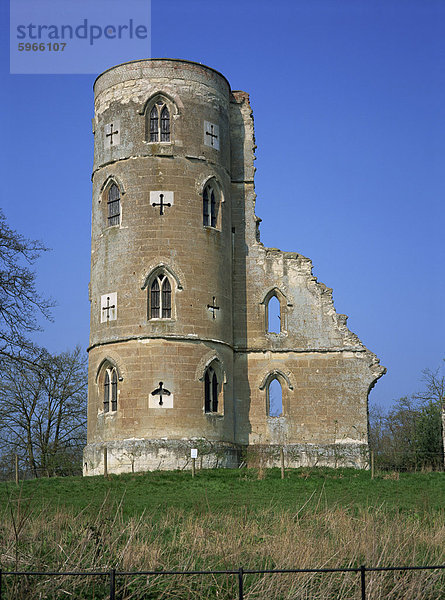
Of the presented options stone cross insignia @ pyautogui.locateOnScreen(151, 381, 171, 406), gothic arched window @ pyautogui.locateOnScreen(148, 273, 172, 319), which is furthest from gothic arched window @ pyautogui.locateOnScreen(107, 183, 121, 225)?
stone cross insignia @ pyautogui.locateOnScreen(151, 381, 171, 406)

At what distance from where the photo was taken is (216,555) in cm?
1266

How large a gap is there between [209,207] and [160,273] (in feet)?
10.4

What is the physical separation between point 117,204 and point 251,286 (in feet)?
18.9

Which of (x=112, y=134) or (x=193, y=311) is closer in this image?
(x=193, y=311)

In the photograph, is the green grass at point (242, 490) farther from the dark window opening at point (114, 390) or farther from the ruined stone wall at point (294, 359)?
the dark window opening at point (114, 390)

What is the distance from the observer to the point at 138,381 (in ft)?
90.8

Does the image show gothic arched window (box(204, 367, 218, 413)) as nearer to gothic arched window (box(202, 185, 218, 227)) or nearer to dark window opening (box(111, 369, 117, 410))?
dark window opening (box(111, 369, 117, 410))

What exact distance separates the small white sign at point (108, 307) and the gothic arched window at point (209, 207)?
4092 mm

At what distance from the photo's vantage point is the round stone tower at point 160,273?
90.6ft

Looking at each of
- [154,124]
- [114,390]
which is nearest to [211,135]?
[154,124]

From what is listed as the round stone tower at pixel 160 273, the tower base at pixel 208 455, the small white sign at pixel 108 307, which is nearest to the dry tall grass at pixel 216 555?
the tower base at pixel 208 455

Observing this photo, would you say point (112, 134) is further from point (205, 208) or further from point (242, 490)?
point (242, 490)

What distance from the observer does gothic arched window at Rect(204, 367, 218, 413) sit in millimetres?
28500

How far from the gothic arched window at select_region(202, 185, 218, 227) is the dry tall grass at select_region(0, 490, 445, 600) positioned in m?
17.1
